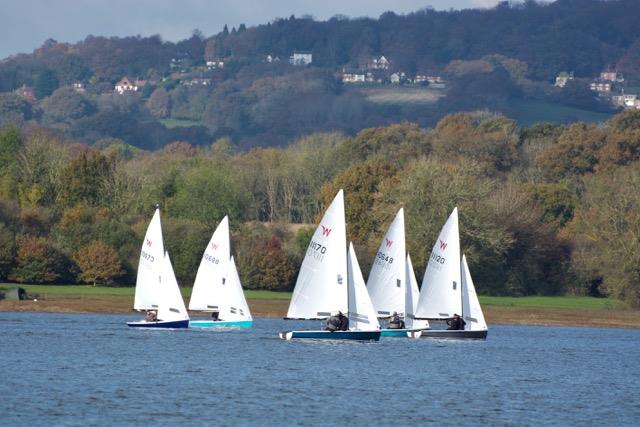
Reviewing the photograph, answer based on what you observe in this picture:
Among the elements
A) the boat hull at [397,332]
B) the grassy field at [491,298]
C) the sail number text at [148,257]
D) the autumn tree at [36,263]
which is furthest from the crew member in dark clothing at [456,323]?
the autumn tree at [36,263]

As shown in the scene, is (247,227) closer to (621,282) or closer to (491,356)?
(621,282)

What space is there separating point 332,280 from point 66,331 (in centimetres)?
1499

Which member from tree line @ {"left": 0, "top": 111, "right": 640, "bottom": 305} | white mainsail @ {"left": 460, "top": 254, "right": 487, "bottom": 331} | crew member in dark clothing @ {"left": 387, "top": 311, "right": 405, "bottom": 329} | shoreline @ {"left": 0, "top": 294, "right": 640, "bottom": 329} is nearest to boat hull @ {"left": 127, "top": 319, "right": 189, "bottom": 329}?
crew member in dark clothing @ {"left": 387, "top": 311, "right": 405, "bottom": 329}

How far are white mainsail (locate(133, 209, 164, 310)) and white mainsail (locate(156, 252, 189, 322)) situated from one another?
0.38 m

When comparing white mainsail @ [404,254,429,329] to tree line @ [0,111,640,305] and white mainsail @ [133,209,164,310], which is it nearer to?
white mainsail @ [133,209,164,310]

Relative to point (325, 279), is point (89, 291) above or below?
below

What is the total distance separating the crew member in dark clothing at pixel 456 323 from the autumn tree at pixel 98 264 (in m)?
36.0

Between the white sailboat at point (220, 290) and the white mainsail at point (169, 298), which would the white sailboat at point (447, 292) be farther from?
the white mainsail at point (169, 298)

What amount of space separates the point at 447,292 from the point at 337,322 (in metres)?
10.9

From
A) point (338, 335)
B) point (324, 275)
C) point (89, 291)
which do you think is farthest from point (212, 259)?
point (89, 291)

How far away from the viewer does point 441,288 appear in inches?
2955

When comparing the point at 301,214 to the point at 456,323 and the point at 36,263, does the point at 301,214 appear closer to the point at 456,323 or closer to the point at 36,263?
the point at 36,263

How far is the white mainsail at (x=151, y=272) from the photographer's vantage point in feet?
250

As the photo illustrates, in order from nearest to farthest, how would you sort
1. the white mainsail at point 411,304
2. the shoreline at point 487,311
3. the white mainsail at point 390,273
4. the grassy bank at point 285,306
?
1. the white mainsail at point 390,273
2. the white mainsail at point 411,304
3. the shoreline at point 487,311
4. the grassy bank at point 285,306
